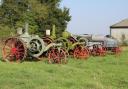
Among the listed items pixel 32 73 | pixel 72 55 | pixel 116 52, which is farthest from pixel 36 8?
pixel 32 73

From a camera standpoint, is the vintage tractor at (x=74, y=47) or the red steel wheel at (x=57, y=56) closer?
the red steel wheel at (x=57, y=56)

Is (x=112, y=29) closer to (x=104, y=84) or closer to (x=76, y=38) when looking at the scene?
(x=76, y=38)

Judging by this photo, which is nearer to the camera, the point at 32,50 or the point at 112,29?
the point at 32,50

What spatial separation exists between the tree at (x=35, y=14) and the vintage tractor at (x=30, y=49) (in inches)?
876

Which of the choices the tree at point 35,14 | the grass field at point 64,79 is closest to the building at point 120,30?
the tree at point 35,14

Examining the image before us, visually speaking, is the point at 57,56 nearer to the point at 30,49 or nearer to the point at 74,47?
the point at 30,49

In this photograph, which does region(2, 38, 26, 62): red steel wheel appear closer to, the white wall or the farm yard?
the farm yard

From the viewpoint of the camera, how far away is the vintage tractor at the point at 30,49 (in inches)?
629

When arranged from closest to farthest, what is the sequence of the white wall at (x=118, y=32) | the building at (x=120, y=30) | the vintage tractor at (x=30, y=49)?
the vintage tractor at (x=30, y=49) → the building at (x=120, y=30) → the white wall at (x=118, y=32)

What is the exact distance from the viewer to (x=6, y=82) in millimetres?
9953

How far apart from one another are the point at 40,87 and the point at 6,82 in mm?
1073

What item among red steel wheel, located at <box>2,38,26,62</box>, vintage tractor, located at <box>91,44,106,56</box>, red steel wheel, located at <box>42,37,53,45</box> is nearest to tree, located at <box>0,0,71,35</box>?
vintage tractor, located at <box>91,44,106,56</box>

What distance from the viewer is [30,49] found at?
16047mm

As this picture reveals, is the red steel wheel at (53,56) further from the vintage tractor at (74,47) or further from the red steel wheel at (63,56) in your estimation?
the vintage tractor at (74,47)
